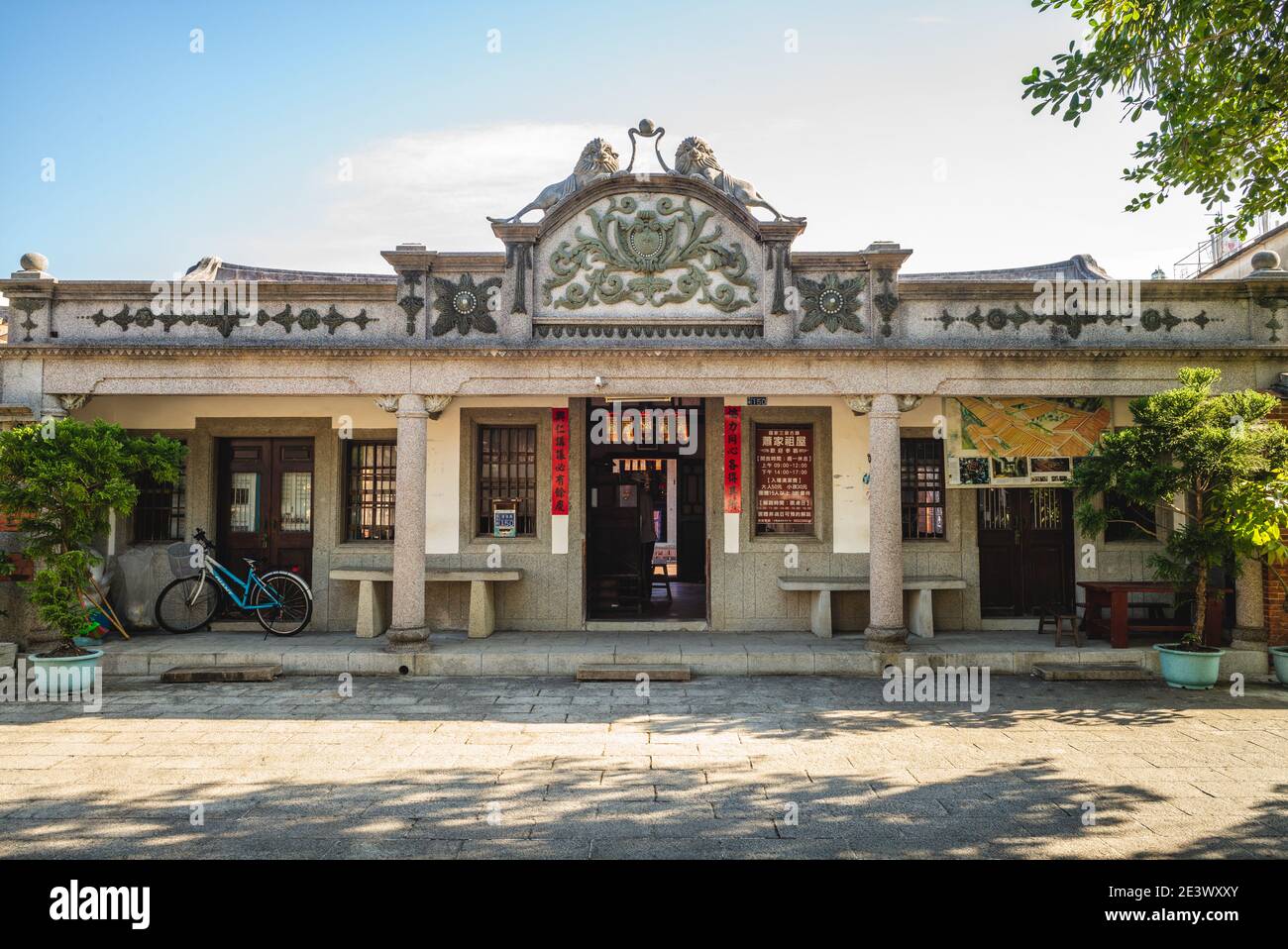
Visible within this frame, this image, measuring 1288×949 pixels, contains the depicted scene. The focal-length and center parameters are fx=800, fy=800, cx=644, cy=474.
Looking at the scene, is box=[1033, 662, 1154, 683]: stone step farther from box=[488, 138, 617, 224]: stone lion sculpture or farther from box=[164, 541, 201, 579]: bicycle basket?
box=[164, 541, 201, 579]: bicycle basket

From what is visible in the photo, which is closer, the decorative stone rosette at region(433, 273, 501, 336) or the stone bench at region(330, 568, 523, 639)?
the decorative stone rosette at region(433, 273, 501, 336)

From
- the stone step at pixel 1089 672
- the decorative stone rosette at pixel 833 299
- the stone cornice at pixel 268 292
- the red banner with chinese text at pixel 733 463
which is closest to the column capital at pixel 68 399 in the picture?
the stone cornice at pixel 268 292

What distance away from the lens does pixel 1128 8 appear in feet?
26.8

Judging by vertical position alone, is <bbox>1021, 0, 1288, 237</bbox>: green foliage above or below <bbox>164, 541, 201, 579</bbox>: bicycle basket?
above

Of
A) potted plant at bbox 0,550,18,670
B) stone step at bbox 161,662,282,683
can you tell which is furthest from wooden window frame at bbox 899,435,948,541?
potted plant at bbox 0,550,18,670

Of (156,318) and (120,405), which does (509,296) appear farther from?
(120,405)

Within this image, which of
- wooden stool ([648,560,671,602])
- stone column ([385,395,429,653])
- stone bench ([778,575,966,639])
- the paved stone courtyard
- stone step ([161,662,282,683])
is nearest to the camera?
the paved stone courtyard

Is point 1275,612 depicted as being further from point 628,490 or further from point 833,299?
point 628,490

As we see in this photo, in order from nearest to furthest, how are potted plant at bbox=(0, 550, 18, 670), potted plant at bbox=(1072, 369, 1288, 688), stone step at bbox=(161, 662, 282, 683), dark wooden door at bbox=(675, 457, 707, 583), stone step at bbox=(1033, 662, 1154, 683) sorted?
potted plant at bbox=(1072, 369, 1288, 688), potted plant at bbox=(0, 550, 18, 670), stone step at bbox=(161, 662, 282, 683), stone step at bbox=(1033, 662, 1154, 683), dark wooden door at bbox=(675, 457, 707, 583)

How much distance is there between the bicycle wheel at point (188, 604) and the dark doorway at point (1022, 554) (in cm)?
1134

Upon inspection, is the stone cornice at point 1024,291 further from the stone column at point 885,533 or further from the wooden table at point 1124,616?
the wooden table at point 1124,616

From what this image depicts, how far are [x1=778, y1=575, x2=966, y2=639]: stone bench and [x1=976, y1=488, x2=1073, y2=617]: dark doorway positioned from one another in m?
0.82

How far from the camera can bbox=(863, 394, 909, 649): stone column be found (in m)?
10.0

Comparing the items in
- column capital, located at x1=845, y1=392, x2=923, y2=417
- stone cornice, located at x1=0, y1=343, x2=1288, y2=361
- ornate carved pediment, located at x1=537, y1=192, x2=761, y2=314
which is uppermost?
ornate carved pediment, located at x1=537, y1=192, x2=761, y2=314
